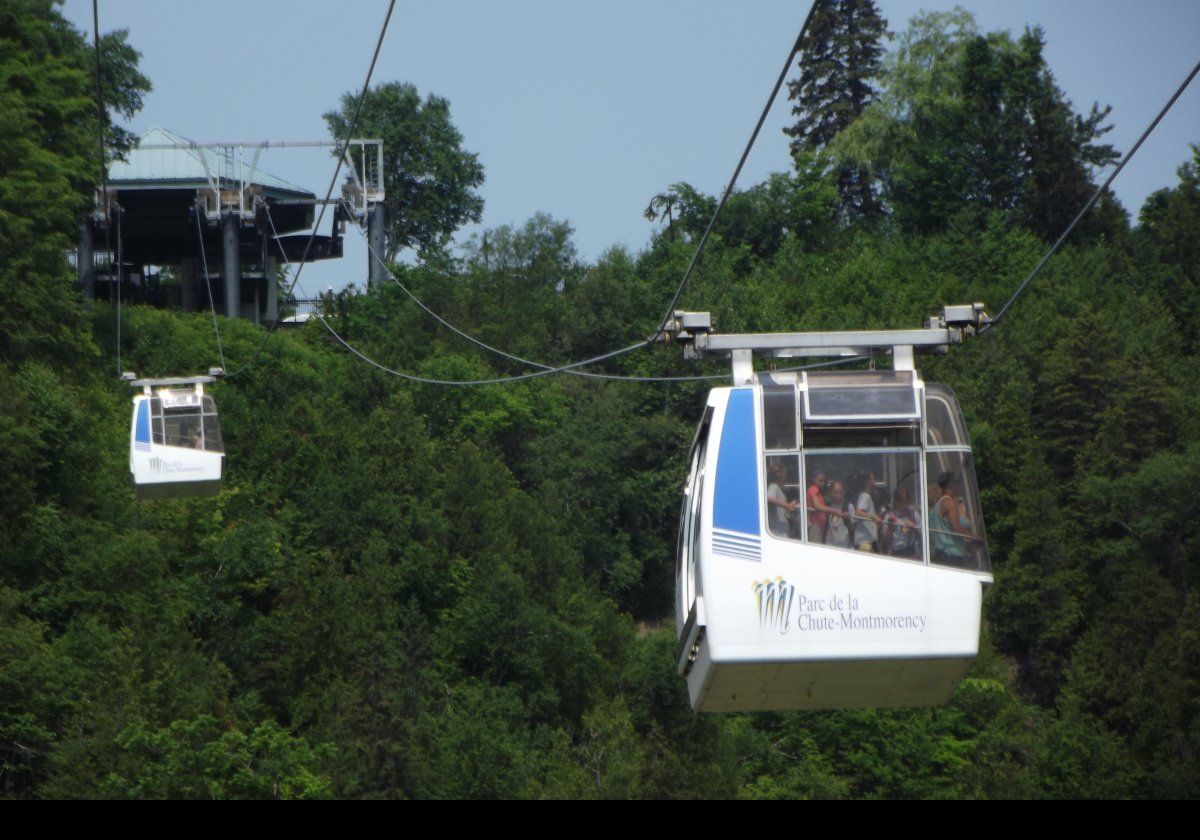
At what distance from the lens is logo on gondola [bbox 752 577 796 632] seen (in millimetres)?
11742

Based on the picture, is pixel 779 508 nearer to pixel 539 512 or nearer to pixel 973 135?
pixel 539 512

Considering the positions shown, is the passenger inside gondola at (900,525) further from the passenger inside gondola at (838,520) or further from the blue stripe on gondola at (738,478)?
the blue stripe on gondola at (738,478)

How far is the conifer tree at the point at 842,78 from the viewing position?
3342 inches

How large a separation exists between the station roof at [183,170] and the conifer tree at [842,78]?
97.5 feet

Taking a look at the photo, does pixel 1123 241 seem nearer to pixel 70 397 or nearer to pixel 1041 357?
pixel 1041 357

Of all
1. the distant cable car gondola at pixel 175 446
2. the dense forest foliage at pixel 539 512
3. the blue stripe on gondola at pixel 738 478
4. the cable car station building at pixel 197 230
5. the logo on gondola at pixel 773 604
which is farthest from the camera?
the cable car station building at pixel 197 230

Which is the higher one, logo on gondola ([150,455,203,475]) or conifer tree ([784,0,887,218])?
conifer tree ([784,0,887,218])

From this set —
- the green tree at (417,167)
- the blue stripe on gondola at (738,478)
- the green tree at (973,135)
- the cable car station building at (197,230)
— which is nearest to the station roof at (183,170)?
the cable car station building at (197,230)

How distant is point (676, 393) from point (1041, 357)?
14413 mm

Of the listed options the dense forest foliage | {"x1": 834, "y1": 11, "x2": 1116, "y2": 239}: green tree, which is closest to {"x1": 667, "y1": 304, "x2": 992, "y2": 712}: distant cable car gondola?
the dense forest foliage

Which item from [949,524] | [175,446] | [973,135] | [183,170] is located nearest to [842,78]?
[973,135]

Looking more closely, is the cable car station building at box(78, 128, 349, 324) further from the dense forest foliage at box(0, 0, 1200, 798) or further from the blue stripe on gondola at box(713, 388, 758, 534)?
the blue stripe on gondola at box(713, 388, 758, 534)

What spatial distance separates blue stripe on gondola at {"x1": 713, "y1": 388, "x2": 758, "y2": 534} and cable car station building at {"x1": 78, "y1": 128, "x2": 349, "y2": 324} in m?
49.2

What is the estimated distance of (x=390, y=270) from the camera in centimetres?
7362
